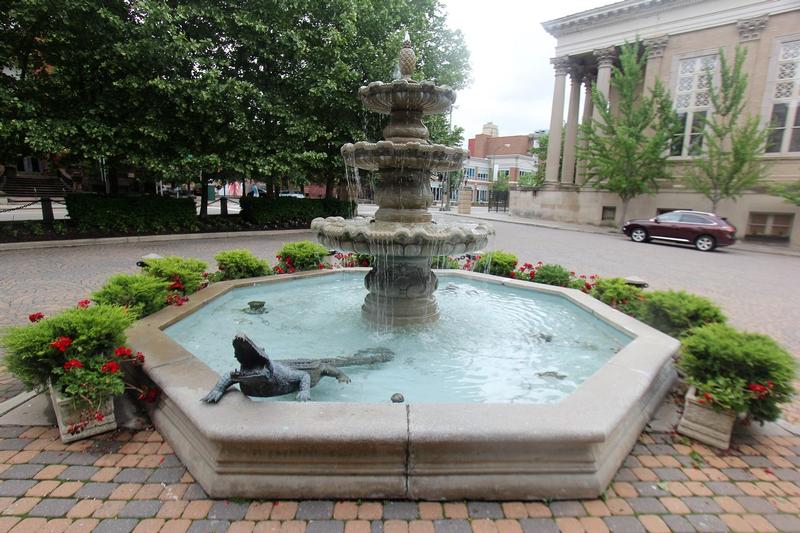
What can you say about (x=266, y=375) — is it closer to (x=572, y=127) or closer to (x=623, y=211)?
(x=623, y=211)

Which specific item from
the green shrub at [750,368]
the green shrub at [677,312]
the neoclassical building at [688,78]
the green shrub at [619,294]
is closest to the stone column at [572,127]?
the neoclassical building at [688,78]

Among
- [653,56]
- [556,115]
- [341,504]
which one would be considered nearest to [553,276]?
[341,504]

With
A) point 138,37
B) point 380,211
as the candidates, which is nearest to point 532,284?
point 380,211

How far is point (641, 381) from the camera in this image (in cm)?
360

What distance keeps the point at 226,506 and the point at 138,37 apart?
16.6 m

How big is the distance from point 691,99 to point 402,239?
27419 millimetres

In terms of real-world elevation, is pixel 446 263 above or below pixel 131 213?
below

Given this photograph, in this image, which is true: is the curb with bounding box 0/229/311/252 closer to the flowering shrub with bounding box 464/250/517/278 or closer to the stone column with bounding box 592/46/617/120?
the flowering shrub with bounding box 464/250/517/278

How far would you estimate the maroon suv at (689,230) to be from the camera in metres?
17.8

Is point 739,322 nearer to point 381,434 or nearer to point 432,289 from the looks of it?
point 432,289

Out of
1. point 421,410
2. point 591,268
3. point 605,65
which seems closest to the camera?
point 421,410

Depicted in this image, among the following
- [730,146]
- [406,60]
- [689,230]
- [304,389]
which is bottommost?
[304,389]

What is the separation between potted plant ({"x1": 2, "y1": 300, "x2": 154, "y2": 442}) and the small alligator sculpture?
95 cm

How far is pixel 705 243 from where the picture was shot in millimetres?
18234
